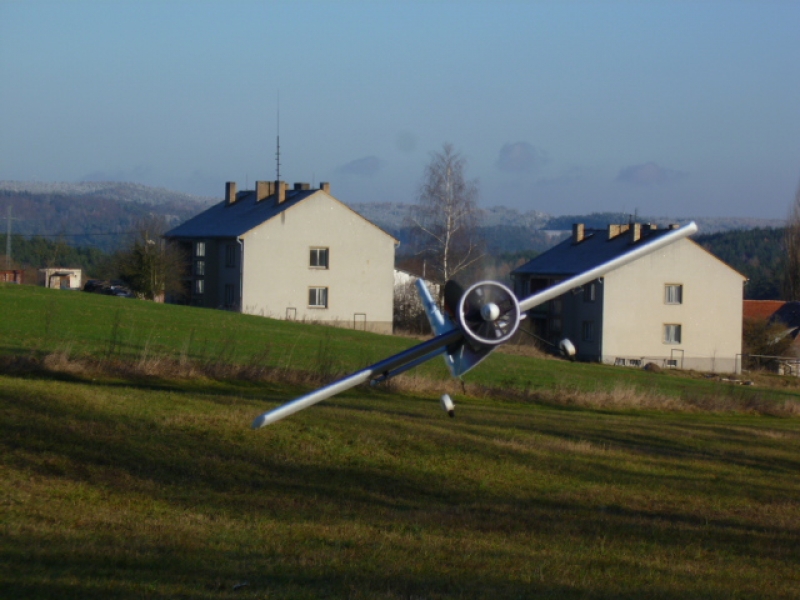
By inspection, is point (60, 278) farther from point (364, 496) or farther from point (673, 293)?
point (364, 496)

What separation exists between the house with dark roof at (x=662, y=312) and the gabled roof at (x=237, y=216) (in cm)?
1800

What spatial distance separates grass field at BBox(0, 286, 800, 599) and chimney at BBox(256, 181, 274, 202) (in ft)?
158

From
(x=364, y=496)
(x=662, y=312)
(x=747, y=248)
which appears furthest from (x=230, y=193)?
(x=747, y=248)

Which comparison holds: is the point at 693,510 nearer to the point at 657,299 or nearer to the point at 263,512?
the point at 263,512

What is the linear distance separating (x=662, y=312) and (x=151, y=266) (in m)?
35.4

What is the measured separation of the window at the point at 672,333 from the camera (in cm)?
7219

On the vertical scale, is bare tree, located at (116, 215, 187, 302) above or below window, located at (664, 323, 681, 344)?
above

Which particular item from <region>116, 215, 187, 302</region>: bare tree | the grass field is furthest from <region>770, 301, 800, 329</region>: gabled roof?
the grass field

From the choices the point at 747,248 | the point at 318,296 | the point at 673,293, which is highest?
the point at 747,248

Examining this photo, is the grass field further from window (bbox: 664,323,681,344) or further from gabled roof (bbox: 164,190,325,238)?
window (bbox: 664,323,681,344)

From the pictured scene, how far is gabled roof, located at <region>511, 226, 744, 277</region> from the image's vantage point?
7394 centimetres

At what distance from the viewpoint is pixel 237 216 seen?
7556cm

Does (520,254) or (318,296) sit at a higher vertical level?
(520,254)

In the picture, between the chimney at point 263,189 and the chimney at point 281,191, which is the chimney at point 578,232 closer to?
the chimney at point 281,191
